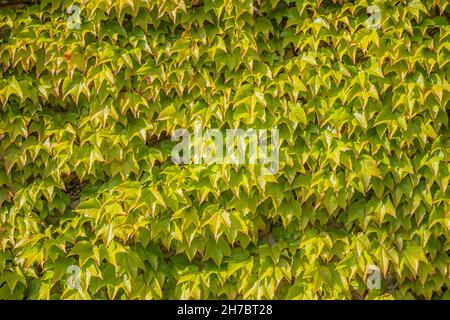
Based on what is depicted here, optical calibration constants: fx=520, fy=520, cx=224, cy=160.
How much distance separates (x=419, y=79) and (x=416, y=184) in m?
0.50

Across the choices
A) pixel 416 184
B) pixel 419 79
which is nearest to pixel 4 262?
pixel 416 184

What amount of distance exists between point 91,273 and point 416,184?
1590 millimetres

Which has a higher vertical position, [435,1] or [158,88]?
[435,1]

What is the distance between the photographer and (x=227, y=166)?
2.44 meters

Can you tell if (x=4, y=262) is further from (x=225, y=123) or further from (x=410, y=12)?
(x=410, y=12)

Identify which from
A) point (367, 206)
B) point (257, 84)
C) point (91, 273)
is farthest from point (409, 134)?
point (91, 273)

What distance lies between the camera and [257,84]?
2512mm

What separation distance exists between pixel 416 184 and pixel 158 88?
1317 millimetres

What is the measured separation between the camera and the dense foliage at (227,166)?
245 centimetres

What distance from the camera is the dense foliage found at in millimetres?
2453
